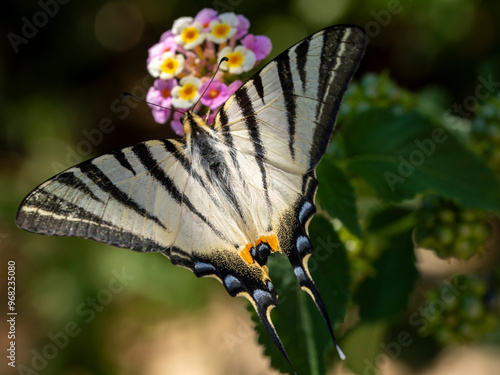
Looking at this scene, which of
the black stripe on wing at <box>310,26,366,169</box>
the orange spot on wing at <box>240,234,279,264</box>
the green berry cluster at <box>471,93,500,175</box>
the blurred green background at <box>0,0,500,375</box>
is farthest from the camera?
the blurred green background at <box>0,0,500,375</box>

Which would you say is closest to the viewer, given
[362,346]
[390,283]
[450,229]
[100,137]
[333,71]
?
[333,71]

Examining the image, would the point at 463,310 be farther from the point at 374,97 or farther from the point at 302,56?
the point at 302,56

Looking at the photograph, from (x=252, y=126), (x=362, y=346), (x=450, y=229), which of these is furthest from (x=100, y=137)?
(x=450, y=229)

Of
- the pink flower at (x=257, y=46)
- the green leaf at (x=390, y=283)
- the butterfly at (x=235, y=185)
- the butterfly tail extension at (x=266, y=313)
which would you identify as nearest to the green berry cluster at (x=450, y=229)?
the green leaf at (x=390, y=283)

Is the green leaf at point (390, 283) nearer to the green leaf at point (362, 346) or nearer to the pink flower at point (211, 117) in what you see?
the green leaf at point (362, 346)

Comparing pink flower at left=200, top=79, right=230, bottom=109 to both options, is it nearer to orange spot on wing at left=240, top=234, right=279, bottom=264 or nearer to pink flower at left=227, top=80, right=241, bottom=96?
pink flower at left=227, top=80, right=241, bottom=96

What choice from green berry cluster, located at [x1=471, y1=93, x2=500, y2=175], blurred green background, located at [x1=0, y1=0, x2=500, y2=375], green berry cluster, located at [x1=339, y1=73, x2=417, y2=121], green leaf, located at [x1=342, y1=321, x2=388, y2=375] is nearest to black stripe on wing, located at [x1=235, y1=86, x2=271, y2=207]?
green berry cluster, located at [x1=339, y1=73, x2=417, y2=121]

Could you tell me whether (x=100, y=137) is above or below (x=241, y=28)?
below
